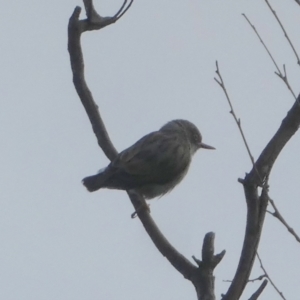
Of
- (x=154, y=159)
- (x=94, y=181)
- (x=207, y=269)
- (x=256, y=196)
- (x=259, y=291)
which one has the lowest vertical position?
(x=259, y=291)

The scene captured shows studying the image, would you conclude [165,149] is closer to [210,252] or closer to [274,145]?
[210,252]

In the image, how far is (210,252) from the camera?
4.21 meters

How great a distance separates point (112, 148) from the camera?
22.2ft

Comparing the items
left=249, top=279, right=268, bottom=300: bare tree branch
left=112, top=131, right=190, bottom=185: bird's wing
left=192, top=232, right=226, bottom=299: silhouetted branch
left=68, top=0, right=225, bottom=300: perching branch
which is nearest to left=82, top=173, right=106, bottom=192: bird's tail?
left=112, top=131, right=190, bottom=185: bird's wing

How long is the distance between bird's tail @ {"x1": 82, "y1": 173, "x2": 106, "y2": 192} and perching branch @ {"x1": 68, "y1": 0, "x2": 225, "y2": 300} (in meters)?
0.71

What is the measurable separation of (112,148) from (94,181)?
86 centimetres

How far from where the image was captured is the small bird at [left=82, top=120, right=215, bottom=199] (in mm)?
7523

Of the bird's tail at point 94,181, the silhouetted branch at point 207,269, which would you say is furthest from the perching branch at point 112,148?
the bird's tail at point 94,181

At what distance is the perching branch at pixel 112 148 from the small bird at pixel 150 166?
743 mm

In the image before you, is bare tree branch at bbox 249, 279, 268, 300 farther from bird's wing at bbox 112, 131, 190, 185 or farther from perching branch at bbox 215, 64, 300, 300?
bird's wing at bbox 112, 131, 190, 185

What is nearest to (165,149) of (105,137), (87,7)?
(105,137)

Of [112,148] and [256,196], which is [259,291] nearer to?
[256,196]

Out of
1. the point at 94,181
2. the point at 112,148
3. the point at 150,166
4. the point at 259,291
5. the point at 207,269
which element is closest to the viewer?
the point at 259,291

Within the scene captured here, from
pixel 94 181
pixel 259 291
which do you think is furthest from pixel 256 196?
pixel 94 181
